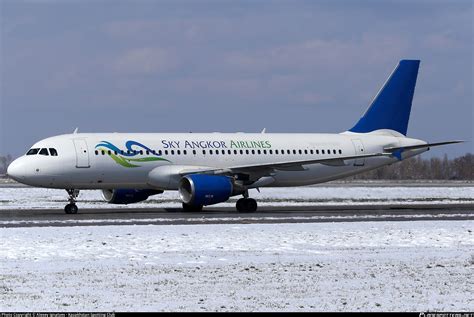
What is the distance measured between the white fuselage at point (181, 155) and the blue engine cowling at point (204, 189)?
2.12 meters

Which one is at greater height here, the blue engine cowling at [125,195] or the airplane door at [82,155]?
the airplane door at [82,155]

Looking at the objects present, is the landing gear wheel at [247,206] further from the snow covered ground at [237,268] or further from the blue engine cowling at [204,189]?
the snow covered ground at [237,268]

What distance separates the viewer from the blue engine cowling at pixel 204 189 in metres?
36.1

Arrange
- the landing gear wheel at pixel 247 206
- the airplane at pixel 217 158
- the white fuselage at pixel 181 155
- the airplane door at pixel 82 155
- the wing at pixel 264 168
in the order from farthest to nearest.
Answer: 1. the wing at pixel 264 168
2. the landing gear wheel at pixel 247 206
3. the airplane door at pixel 82 155
4. the white fuselage at pixel 181 155
5. the airplane at pixel 217 158

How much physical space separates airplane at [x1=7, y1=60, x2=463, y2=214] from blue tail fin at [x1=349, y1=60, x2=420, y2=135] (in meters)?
0.05

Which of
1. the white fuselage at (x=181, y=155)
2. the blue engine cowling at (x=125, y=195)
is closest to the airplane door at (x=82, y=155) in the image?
the white fuselage at (x=181, y=155)

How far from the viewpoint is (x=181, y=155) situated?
39844 mm

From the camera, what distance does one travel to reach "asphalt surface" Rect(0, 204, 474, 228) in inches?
1216

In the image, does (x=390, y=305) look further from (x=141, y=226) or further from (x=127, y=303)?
(x=141, y=226)

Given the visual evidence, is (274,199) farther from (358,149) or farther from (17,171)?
(17,171)

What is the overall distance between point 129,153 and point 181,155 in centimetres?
268

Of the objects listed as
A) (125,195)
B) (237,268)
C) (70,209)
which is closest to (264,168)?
(125,195)

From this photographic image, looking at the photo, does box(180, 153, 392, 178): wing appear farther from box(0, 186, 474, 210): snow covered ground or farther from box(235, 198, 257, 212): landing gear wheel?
box(0, 186, 474, 210): snow covered ground

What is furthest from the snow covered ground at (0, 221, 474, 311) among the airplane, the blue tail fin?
the blue tail fin
